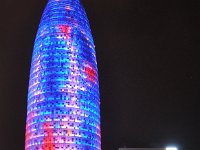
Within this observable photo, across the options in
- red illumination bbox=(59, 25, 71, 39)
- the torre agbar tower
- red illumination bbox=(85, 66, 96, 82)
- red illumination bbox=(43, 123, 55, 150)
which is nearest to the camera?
red illumination bbox=(43, 123, 55, 150)

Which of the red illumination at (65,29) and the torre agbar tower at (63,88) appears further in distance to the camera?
the red illumination at (65,29)

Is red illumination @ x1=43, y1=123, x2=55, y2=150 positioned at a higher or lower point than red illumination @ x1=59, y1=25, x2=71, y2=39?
lower

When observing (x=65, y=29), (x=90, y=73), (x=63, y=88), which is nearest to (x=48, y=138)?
(x=63, y=88)

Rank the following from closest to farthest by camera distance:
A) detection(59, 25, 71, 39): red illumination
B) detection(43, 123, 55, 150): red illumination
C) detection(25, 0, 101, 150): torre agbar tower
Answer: detection(43, 123, 55, 150): red illumination
detection(25, 0, 101, 150): torre agbar tower
detection(59, 25, 71, 39): red illumination

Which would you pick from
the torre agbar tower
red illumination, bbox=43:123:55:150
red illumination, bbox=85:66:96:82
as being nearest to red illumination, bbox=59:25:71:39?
the torre agbar tower

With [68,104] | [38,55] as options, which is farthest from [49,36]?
[68,104]

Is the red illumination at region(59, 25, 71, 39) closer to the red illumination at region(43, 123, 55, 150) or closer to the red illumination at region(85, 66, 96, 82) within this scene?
the red illumination at region(85, 66, 96, 82)

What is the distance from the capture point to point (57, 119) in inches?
1375

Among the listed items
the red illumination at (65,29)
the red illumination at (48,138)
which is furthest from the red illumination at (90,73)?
the red illumination at (48,138)

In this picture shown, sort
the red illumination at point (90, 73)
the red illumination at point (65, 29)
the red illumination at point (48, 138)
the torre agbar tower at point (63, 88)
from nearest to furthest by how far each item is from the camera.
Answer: the red illumination at point (48, 138), the torre agbar tower at point (63, 88), the red illumination at point (90, 73), the red illumination at point (65, 29)

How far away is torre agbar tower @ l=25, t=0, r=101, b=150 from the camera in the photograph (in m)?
34.7

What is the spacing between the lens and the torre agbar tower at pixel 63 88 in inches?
1367

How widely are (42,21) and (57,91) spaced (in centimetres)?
825

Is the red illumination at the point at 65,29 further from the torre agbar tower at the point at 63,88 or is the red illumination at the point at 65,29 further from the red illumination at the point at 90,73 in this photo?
the red illumination at the point at 90,73
